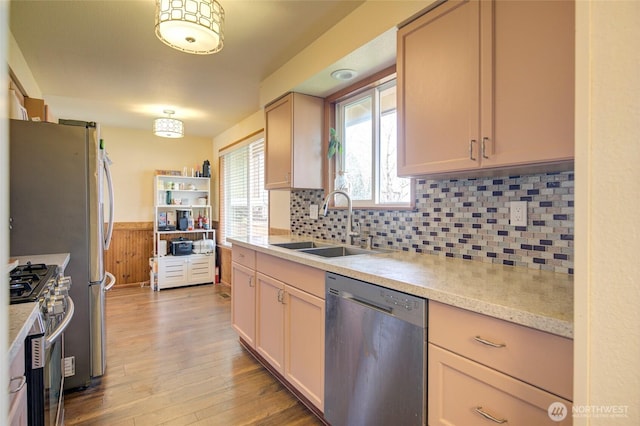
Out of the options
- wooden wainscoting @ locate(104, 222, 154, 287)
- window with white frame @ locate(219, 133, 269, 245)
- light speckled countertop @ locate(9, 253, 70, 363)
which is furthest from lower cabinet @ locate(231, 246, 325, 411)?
wooden wainscoting @ locate(104, 222, 154, 287)

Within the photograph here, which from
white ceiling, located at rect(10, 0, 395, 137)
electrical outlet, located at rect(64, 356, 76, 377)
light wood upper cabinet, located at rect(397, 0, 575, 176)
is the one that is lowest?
electrical outlet, located at rect(64, 356, 76, 377)

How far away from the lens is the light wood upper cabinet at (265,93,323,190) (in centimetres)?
262

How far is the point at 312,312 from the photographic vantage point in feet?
5.78

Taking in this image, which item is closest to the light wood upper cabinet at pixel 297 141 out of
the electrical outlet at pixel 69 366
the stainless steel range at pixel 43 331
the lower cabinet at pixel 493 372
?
the stainless steel range at pixel 43 331

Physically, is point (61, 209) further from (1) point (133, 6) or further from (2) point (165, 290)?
(2) point (165, 290)

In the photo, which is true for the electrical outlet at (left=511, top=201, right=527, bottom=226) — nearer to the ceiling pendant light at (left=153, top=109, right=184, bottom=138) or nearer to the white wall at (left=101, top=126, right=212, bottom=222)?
the ceiling pendant light at (left=153, top=109, right=184, bottom=138)

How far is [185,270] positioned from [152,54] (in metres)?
3.23

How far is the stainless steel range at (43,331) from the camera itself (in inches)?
36.0

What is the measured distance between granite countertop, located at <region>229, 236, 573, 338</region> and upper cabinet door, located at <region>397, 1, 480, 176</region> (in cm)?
46

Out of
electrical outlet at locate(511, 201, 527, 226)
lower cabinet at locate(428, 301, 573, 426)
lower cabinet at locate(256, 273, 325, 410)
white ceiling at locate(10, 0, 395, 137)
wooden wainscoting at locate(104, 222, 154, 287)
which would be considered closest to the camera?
lower cabinet at locate(428, 301, 573, 426)

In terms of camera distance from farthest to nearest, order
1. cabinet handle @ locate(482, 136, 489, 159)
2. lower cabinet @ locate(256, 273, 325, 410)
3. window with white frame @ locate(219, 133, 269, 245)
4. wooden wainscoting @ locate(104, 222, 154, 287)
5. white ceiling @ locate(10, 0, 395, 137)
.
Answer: wooden wainscoting @ locate(104, 222, 154, 287) → window with white frame @ locate(219, 133, 269, 245) → white ceiling @ locate(10, 0, 395, 137) → lower cabinet @ locate(256, 273, 325, 410) → cabinet handle @ locate(482, 136, 489, 159)

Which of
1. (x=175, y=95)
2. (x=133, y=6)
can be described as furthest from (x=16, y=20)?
(x=175, y=95)

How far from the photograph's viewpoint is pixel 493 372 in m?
0.95

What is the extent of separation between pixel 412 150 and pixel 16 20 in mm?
2597
